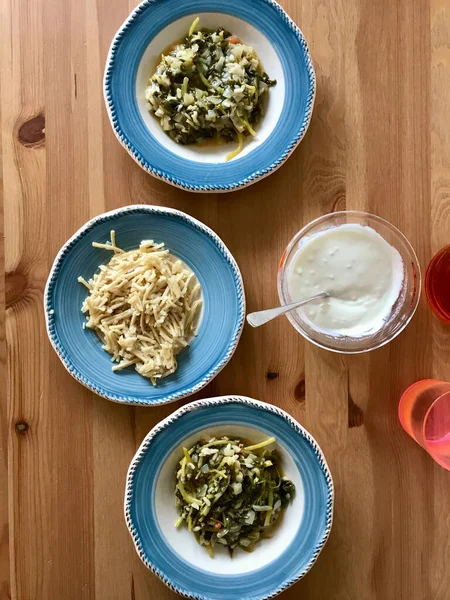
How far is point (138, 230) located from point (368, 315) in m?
0.52

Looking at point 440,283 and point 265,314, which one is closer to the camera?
point 265,314

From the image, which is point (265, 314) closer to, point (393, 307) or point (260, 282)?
point (260, 282)

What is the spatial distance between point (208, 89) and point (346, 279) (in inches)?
19.8

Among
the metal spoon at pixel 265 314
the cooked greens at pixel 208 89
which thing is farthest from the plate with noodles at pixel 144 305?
the cooked greens at pixel 208 89

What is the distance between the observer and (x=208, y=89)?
1.25 m

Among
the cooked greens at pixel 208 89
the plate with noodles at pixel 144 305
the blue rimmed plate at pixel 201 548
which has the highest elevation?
the cooked greens at pixel 208 89

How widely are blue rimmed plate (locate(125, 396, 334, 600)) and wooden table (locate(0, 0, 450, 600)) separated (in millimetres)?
100

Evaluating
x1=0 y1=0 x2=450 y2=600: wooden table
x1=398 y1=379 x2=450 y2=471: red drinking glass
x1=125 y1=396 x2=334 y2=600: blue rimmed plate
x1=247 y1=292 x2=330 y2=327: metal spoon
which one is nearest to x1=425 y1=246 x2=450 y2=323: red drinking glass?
x1=0 y1=0 x2=450 y2=600: wooden table

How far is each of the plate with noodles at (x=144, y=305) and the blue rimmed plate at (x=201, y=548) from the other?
8 centimetres

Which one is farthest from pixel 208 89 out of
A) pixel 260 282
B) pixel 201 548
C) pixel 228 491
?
pixel 201 548

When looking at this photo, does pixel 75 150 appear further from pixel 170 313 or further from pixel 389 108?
pixel 389 108

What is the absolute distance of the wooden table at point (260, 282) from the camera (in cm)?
130

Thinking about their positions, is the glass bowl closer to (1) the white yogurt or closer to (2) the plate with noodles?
(1) the white yogurt

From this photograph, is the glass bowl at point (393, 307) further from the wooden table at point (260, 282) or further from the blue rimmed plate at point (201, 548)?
the blue rimmed plate at point (201, 548)
